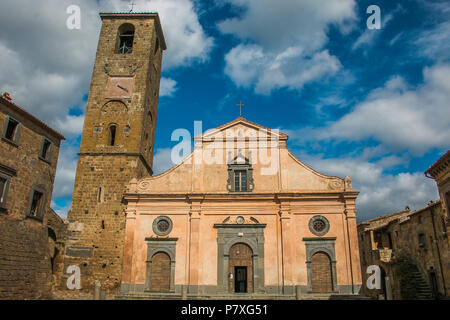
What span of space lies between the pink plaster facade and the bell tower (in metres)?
1.12

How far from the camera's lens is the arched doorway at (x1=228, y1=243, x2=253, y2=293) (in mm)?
20203

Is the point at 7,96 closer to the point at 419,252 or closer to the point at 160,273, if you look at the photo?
the point at 160,273

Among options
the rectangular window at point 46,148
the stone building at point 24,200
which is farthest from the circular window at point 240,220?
the rectangular window at point 46,148

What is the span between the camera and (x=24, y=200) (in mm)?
17641

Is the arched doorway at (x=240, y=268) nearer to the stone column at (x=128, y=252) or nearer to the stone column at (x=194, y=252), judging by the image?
the stone column at (x=194, y=252)

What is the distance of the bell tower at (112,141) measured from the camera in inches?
816

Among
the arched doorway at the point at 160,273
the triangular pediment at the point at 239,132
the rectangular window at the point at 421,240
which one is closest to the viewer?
the arched doorway at the point at 160,273

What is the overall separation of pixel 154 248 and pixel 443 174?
1598cm

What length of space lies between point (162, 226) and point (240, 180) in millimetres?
5650

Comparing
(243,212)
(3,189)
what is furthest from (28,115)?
(243,212)

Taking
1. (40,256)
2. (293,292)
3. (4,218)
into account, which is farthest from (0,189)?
(293,292)

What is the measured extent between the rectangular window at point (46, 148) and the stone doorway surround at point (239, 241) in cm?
1054
